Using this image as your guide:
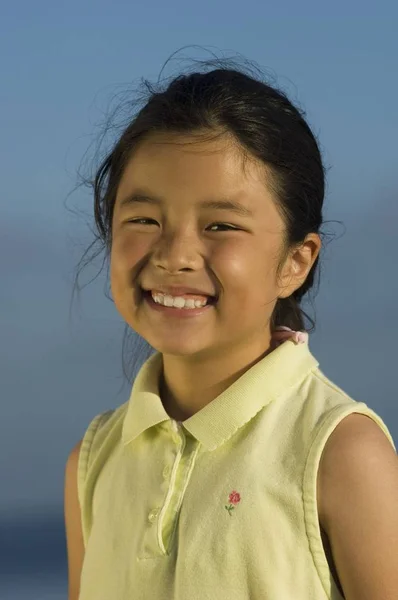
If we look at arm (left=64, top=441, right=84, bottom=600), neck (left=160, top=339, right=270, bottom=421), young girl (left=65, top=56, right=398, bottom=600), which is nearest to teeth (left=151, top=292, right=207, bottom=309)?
young girl (left=65, top=56, right=398, bottom=600)

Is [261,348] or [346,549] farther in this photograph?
[261,348]

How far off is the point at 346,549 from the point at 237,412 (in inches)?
12.2

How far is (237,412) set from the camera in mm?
2066

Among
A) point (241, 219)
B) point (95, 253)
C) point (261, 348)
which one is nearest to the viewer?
point (241, 219)

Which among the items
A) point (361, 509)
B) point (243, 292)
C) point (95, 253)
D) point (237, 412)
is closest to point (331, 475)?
point (361, 509)

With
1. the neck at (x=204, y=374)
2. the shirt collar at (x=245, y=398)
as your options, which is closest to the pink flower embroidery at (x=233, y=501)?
the shirt collar at (x=245, y=398)

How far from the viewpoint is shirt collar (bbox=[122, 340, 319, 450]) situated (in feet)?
6.77

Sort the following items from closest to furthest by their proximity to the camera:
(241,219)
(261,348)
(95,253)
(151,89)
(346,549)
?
(346,549)
(241,219)
(261,348)
(151,89)
(95,253)

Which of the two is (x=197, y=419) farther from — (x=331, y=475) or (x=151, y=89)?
(x=151, y=89)

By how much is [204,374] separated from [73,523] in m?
0.49

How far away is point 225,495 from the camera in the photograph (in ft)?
6.54

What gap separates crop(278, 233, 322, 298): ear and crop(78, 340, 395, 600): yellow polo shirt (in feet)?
0.35

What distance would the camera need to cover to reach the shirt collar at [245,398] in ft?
6.77

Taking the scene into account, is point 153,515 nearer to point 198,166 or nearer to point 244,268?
point 244,268
